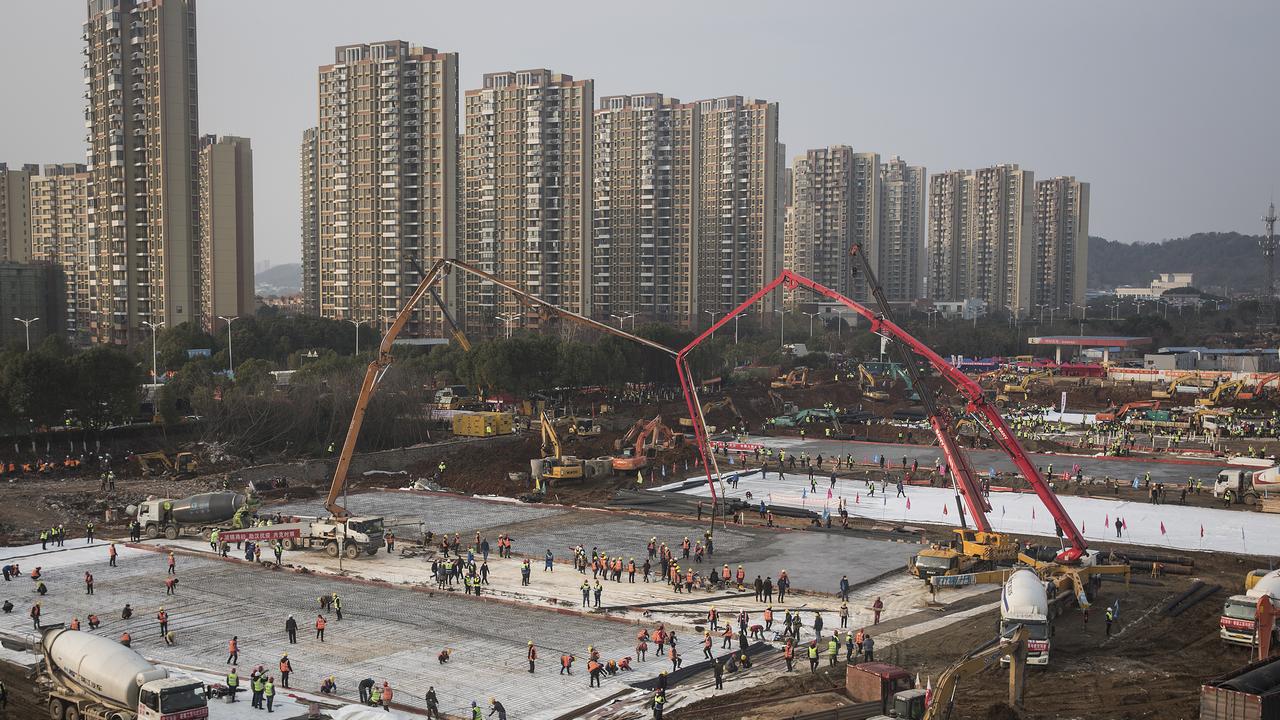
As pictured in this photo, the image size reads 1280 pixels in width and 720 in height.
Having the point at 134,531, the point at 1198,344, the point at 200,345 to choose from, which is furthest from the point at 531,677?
the point at 1198,344

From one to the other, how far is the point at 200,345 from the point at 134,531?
57898 mm

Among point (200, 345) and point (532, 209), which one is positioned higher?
point (532, 209)

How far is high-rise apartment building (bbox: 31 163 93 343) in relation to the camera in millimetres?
143125

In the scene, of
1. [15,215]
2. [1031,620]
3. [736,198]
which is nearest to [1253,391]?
[1031,620]

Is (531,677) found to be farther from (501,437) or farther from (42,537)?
(501,437)

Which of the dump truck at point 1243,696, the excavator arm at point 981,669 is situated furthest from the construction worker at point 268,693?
the dump truck at point 1243,696

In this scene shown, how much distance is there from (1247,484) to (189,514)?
152 ft

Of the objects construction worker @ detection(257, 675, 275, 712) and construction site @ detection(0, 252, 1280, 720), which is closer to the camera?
construction worker @ detection(257, 675, 275, 712)

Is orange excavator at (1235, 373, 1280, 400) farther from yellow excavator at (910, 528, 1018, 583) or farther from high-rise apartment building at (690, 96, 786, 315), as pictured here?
high-rise apartment building at (690, 96, 786, 315)

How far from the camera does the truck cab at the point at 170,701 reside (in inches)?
891

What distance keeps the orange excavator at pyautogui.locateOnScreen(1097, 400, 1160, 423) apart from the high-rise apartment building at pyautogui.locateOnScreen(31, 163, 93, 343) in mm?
111631

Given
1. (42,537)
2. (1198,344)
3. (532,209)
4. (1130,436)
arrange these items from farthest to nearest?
(1198,344) < (532,209) < (1130,436) < (42,537)

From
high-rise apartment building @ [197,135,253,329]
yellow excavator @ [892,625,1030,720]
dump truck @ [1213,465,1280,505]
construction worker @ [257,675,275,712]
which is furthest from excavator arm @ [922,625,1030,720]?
high-rise apartment building @ [197,135,253,329]

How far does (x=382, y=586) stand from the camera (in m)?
37.8
